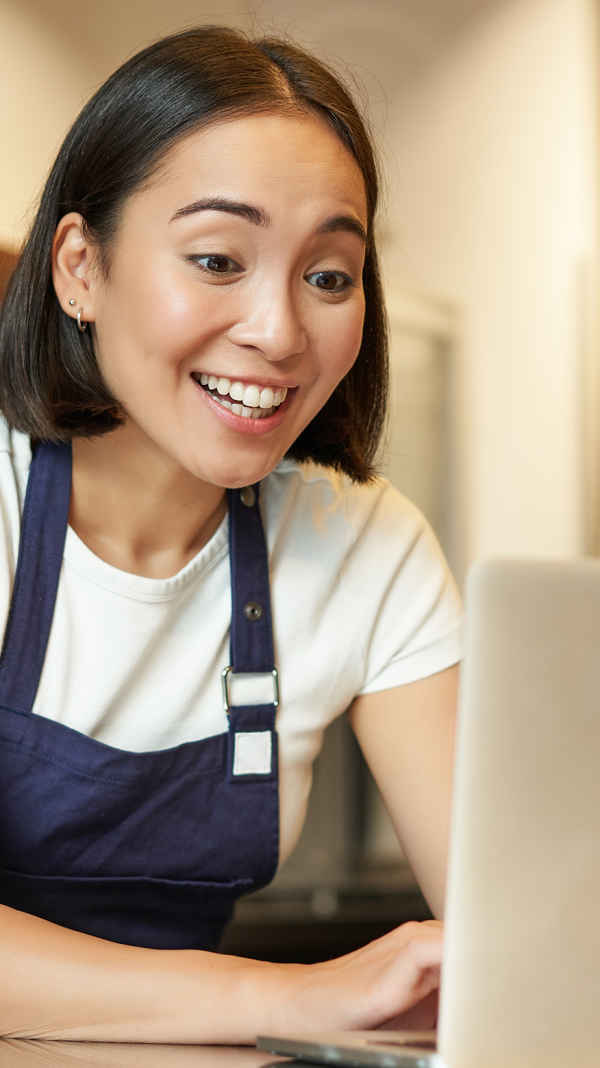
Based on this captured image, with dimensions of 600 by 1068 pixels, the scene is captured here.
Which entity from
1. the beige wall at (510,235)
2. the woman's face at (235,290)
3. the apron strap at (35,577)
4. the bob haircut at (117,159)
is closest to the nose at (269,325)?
the woman's face at (235,290)

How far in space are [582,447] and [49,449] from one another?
2.99 m

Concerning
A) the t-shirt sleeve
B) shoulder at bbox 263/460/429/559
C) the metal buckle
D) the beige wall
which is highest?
the beige wall

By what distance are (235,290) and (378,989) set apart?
1.93 feet

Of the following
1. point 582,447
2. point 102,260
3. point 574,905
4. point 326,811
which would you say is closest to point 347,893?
point 326,811

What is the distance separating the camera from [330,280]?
1.21 m

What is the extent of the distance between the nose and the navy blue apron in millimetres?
260

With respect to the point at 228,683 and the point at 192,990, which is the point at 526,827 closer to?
the point at 192,990

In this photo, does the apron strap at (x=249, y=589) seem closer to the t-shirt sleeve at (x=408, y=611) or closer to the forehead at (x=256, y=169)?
the t-shirt sleeve at (x=408, y=611)

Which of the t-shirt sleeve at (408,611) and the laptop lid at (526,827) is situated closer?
the laptop lid at (526,827)

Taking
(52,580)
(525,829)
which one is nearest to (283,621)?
(52,580)

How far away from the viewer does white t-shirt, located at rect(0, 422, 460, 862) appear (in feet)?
4.20

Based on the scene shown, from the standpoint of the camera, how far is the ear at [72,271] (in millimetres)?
1258

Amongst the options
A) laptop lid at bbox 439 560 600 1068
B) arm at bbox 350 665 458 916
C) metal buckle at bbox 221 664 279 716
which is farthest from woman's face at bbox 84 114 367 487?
laptop lid at bbox 439 560 600 1068

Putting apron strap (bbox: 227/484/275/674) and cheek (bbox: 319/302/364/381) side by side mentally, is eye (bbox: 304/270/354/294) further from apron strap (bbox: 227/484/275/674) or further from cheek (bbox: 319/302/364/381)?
apron strap (bbox: 227/484/275/674)
